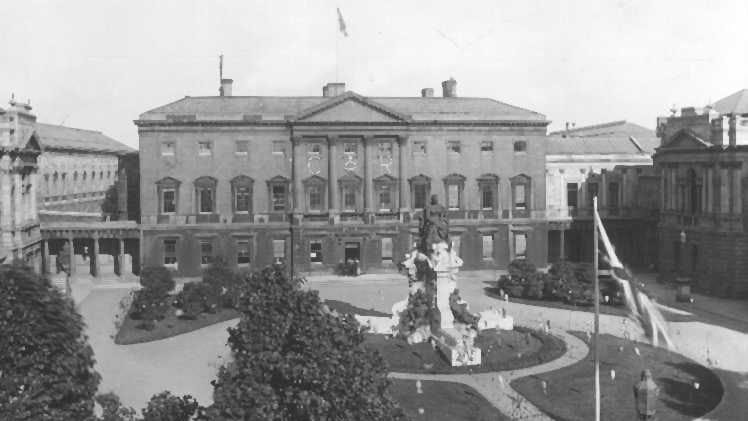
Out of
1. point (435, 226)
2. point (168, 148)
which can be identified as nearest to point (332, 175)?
point (168, 148)

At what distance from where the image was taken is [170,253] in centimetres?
5622

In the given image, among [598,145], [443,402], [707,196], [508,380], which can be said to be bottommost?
[443,402]

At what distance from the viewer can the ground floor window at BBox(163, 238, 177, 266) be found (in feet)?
184

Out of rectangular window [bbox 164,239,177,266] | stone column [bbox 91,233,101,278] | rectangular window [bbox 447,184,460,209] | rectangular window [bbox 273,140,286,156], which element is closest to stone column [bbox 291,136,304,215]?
A: rectangular window [bbox 273,140,286,156]

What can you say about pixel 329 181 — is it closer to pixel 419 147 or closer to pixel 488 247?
pixel 419 147

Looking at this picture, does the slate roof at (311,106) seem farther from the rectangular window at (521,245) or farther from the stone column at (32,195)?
the rectangular window at (521,245)

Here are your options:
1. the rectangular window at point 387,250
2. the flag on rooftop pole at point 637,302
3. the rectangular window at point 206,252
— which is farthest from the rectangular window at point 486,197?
the flag on rooftop pole at point 637,302

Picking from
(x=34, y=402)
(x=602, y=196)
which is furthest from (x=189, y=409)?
(x=602, y=196)

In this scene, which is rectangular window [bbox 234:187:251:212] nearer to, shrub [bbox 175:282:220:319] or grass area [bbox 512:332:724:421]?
shrub [bbox 175:282:220:319]

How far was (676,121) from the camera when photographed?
53.3 meters

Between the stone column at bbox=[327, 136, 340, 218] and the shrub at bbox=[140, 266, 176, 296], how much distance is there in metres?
15.3

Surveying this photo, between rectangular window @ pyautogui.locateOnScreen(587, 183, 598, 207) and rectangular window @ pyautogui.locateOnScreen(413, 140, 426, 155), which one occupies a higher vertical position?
rectangular window @ pyautogui.locateOnScreen(413, 140, 426, 155)

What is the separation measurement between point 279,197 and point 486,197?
46.0 feet

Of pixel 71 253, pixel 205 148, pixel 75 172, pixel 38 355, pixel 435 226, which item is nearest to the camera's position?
pixel 38 355
